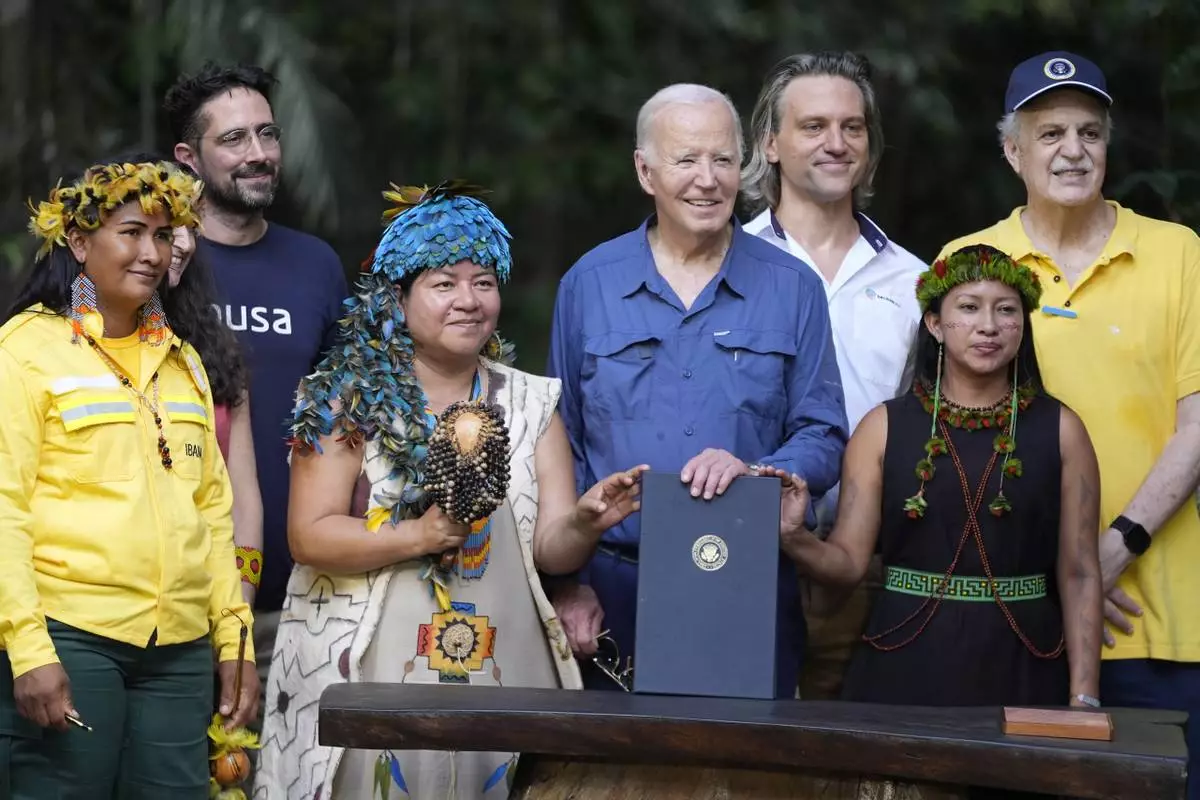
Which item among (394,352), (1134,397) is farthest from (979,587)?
(394,352)

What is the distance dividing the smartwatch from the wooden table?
73 cm

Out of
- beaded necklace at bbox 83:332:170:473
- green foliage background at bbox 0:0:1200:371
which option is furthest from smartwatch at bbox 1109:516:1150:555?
green foliage background at bbox 0:0:1200:371

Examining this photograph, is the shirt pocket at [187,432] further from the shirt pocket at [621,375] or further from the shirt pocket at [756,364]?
the shirt pocket at [756,364]

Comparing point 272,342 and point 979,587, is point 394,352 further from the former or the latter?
point 979,587

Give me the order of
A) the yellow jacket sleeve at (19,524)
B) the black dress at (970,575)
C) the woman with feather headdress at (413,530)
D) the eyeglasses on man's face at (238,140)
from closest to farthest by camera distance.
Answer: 1. the yellow jacket sleeve at (19,524)
2. the woman with feather headdress at (413,530)
3. the black dress at (970,575)
4. the eyeglasses on man's face at (238,140)

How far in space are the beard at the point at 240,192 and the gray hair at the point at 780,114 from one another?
48.8 inches

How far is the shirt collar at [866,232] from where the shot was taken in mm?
4473

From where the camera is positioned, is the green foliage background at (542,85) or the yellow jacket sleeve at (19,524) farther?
the green foliage background at (542,85)

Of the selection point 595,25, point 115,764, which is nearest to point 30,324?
point 115,764

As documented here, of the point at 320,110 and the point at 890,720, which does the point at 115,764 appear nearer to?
the point at 890,720

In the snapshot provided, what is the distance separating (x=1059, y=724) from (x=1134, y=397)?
1192mm

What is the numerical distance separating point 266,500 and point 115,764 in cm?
96

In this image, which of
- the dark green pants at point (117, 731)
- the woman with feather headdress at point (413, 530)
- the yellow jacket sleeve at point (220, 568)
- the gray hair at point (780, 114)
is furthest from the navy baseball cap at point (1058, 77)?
the dark green pants at point (117, 731)

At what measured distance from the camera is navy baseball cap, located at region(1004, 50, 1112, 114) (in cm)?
419
